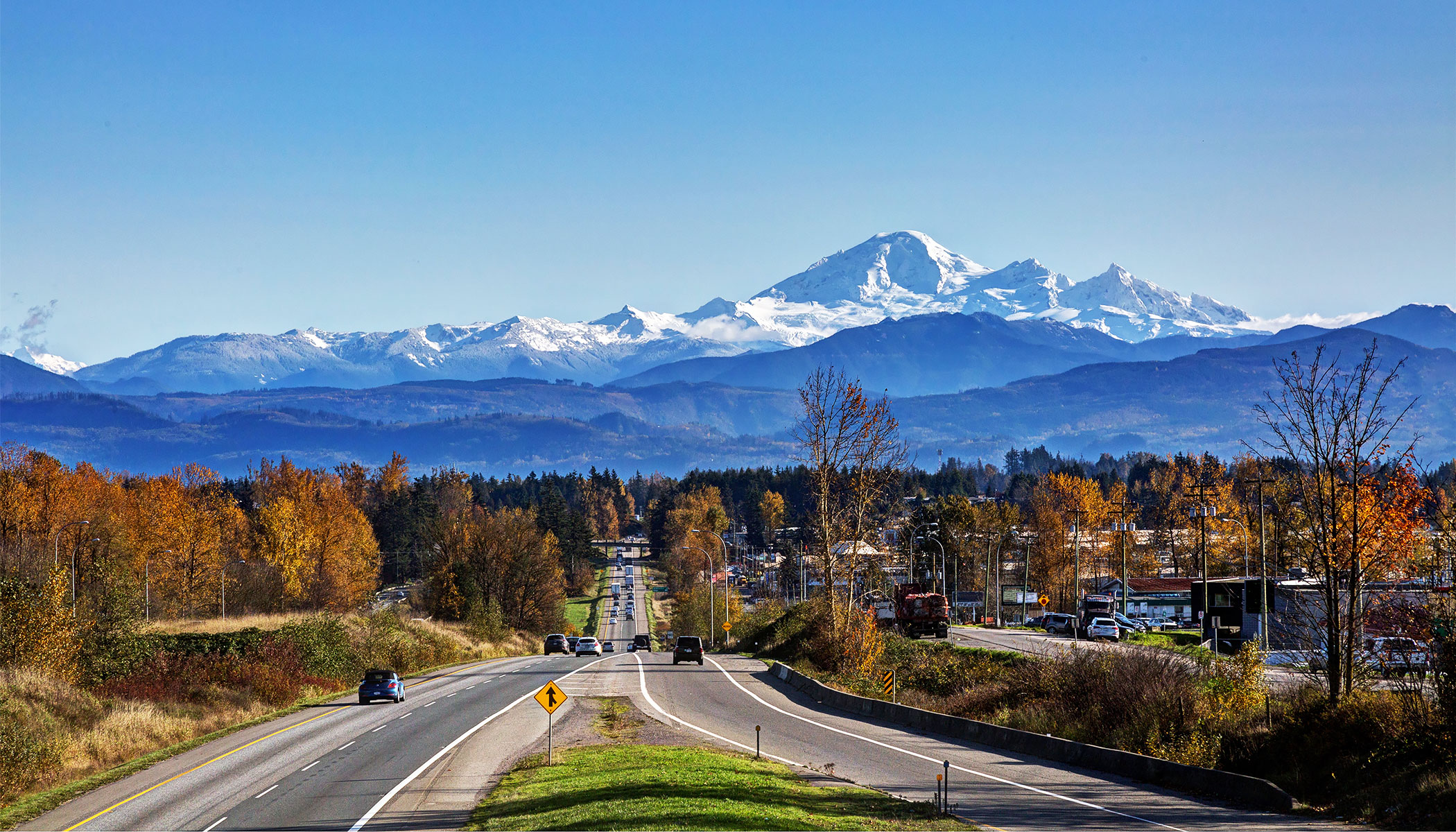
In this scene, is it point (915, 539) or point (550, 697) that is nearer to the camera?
point (550, 697)

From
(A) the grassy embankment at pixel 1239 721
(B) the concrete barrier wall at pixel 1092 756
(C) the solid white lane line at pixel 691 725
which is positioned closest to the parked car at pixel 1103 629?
(A) the grassy embankment at pixel 1239 721

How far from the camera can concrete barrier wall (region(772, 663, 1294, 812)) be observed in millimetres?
22906

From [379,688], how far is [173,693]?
7.66 meters

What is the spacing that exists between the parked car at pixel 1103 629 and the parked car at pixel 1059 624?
16.8ft

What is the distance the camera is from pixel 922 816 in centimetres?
2070

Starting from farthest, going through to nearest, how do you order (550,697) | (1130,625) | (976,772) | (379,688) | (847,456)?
(1130,625) < (847,456) < (379,688) < (550,697) < (976,772)

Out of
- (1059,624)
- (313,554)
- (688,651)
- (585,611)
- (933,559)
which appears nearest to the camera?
(688,651)

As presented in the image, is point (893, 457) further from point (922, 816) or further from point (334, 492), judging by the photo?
point (334, 492)

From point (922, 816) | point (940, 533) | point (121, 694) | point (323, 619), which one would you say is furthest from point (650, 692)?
point (940, 533)

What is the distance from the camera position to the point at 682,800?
21516 millimetres

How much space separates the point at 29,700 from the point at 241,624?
34360 mm

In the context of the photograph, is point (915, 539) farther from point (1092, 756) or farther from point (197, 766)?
point (197, 766)

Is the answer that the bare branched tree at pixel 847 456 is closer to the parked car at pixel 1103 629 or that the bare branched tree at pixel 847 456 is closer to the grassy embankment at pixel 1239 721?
the grassy embankment at pixel 1239 721

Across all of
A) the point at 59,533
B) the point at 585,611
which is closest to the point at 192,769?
the point at 59,533
